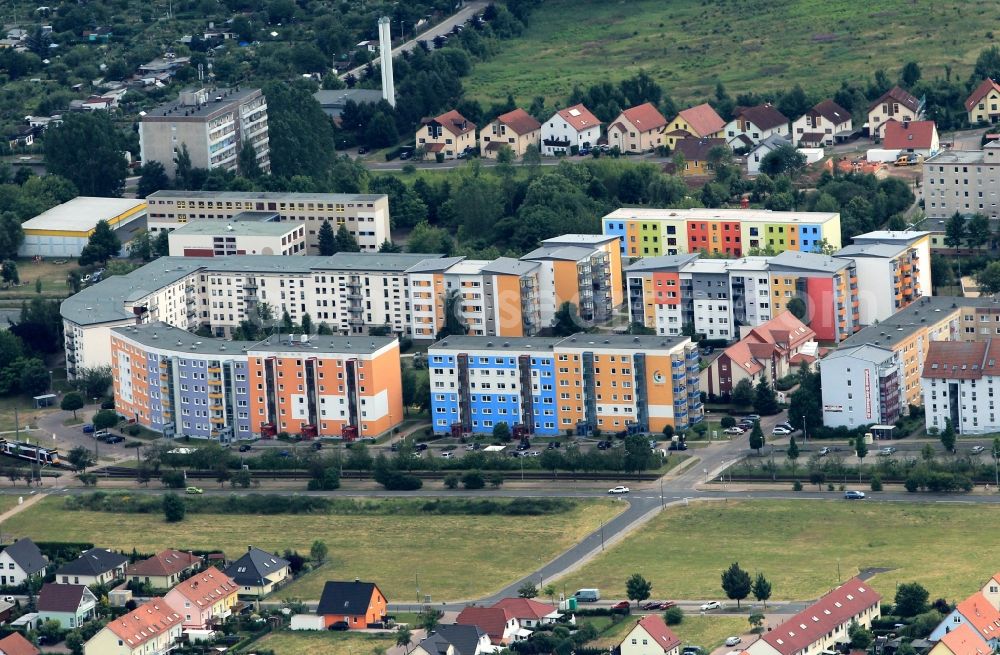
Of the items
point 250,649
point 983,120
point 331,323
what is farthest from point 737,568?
point 983,120

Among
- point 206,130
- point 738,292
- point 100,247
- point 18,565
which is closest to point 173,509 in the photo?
point 18,565

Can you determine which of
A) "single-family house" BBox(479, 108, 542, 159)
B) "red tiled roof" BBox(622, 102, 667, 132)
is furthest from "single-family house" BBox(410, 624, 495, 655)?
"single-family house" BBox(479, 108, 542, 159)

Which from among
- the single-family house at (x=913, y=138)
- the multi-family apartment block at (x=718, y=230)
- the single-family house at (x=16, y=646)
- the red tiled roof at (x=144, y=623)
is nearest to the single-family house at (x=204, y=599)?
the red tiled roof at (x=144, y=623)

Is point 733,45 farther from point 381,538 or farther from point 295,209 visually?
point 381,538

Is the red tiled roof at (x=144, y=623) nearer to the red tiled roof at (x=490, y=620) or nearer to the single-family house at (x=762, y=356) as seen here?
the red tiled roof at (x=490, y=620)

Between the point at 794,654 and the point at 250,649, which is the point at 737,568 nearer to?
the point at 794,654

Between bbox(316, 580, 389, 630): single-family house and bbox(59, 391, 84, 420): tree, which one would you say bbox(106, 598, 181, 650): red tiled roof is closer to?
bbox(316, 580, 389, 630): single-family house
